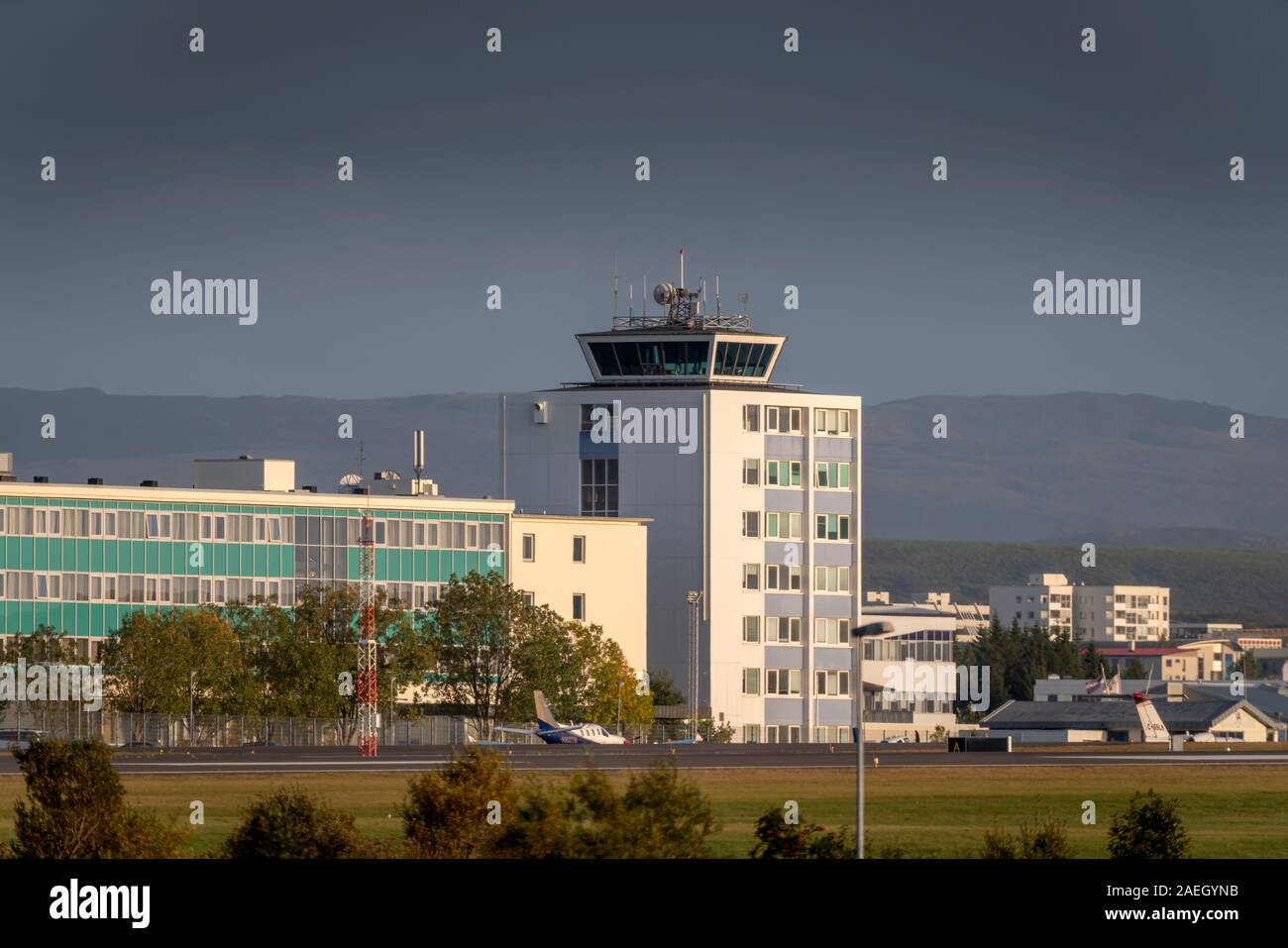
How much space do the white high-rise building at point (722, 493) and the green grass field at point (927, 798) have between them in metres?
81.7

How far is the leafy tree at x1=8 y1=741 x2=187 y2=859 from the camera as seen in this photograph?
4631 centimetres

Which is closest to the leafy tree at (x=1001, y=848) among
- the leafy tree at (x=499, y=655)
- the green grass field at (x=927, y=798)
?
the green grass field at (x=927, y=798)

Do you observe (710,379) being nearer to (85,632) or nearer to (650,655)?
(650,655)

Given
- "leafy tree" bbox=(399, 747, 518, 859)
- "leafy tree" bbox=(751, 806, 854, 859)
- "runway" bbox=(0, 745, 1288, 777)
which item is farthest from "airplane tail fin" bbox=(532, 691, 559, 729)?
"leafy tree" bbox=(751, 806, 854, 859)

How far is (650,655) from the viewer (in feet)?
607

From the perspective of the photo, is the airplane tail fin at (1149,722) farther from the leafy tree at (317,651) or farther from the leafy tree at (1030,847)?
the leafy tree at (1030,847)

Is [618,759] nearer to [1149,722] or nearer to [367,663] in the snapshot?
[367,663]

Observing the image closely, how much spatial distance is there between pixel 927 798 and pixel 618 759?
26900 mm

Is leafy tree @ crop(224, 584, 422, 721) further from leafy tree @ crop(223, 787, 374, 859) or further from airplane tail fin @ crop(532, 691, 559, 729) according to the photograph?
leafy tree @ crop(223, 787, 374, 859)

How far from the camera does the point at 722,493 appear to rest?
603 ft

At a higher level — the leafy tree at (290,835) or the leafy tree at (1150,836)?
the leafy tree at (290,835)

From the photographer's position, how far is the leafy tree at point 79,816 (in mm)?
46312

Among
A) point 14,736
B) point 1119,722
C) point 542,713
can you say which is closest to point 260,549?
point 542,713

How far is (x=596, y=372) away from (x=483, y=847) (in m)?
143
